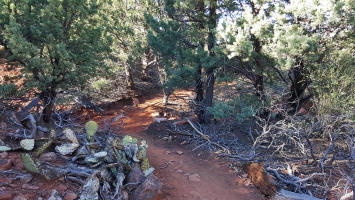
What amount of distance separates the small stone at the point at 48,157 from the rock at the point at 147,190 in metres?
1.58

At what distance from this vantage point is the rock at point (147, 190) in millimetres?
3809

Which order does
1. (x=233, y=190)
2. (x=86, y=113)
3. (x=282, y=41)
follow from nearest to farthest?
(x=233, y=190) < (x=282, y=41) < (x=86, y=113)

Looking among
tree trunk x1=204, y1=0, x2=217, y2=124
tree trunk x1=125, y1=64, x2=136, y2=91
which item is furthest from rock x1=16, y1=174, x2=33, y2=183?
tree trunk x1=125, y1=64, x2=136, y2=91

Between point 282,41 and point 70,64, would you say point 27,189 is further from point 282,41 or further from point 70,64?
point 282,41

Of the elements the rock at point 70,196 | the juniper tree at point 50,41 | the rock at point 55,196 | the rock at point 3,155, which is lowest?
the rock at point 70,196

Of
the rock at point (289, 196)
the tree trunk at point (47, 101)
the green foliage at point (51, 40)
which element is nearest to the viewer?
the rock at point (289, 196)

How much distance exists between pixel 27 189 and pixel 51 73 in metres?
4.16

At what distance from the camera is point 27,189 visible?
9.57ft

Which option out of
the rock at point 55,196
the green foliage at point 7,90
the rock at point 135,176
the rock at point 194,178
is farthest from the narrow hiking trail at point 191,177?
the green foliage at point 7,90

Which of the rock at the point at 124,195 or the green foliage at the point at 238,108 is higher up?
the green foliage at the point at 238,108

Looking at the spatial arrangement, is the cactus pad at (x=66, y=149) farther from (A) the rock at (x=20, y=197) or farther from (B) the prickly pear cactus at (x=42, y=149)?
(A) the rock at (x=20, y=197)

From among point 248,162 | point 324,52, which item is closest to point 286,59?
point 324,52

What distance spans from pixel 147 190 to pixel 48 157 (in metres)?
1.87

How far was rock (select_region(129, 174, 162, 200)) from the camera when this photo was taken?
12.5 feet
